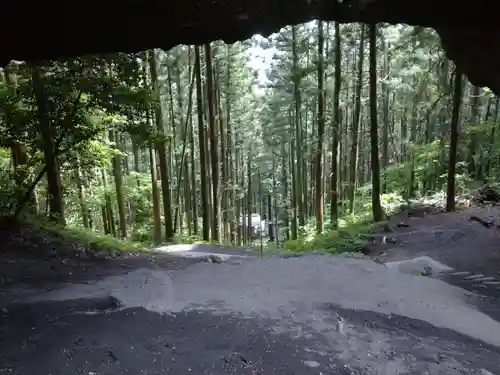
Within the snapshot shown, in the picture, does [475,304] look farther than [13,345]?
Yes

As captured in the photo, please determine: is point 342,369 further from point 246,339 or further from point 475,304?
point 475,304

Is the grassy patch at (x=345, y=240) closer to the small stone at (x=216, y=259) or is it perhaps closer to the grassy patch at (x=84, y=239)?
the small stone at (x=216, y=259)

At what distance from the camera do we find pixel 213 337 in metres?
5.42

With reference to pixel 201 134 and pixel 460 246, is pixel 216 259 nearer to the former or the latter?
pixel 460 246

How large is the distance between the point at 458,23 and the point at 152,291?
273 inches

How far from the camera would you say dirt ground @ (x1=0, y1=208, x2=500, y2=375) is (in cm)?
467

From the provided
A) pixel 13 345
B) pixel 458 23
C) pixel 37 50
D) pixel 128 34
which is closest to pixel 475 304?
pixel 458 23

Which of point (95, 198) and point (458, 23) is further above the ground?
point (458, 23)

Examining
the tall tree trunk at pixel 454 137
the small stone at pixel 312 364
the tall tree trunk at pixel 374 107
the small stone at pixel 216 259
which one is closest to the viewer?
the small stone at pixel 312 364

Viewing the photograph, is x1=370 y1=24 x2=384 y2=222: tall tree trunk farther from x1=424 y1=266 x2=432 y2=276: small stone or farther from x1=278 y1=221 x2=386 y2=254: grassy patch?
x1=424 y1=266 x2=432 y2=276: small stone

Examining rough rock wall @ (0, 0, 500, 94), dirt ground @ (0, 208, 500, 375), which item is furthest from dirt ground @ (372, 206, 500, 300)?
rough rock wall @ (0, 0, 500, 94)

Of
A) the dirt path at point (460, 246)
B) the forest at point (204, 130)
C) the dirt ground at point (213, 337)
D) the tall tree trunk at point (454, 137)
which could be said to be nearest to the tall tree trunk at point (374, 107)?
the forest at point (204, 130)

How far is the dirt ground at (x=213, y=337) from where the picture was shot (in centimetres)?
467

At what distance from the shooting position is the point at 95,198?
2022cm
